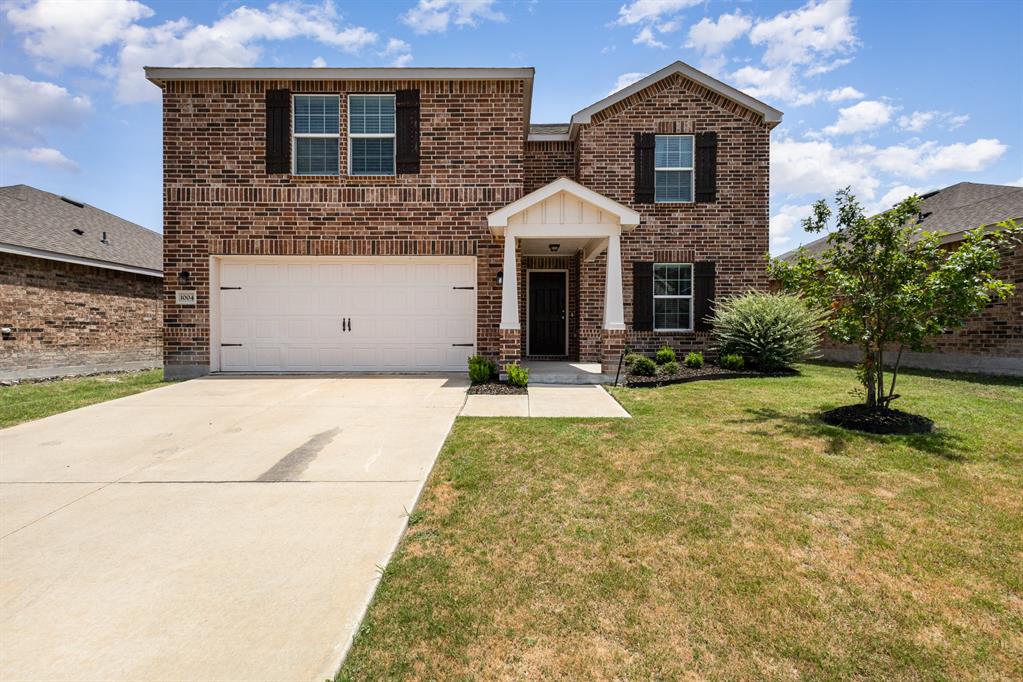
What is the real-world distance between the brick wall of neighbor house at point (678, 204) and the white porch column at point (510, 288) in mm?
3072

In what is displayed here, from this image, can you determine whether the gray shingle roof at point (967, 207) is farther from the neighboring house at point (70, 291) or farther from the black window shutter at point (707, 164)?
the neighboring house at point (70, 291)

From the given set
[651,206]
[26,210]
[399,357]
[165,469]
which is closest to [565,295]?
[651,206]

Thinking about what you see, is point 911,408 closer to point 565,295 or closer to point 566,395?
point 566,395

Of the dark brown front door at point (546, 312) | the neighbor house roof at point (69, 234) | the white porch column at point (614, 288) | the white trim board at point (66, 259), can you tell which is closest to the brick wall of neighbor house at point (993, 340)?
the white porch column at point (614, 288)

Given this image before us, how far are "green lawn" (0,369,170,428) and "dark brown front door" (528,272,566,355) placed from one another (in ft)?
26.6

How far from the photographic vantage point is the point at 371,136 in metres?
9.68

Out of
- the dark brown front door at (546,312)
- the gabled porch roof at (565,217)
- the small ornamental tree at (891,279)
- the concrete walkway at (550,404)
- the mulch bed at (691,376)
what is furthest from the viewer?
the dark brown front door at (546,312)

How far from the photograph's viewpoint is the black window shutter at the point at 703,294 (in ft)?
36.7

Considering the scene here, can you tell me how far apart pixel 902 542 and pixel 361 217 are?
31.0 feet

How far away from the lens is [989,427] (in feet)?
17.5

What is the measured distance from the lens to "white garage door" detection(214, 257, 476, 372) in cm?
975

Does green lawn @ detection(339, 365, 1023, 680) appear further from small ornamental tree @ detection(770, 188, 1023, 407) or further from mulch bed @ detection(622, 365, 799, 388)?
mulch bed @ detection(622, 365, 799, 388)

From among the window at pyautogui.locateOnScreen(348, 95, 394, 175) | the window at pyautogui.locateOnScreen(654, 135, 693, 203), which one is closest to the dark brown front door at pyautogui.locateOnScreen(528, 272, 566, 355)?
the window at pyautogui.locateOnScreen(654, 135, 693, 203)

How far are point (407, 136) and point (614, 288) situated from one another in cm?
524
